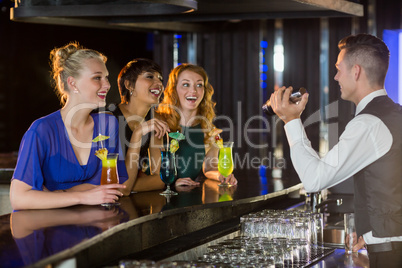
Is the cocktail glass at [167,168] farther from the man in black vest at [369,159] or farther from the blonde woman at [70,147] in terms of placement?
the man in black vest at [369,159]

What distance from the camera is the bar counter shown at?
1745 mm

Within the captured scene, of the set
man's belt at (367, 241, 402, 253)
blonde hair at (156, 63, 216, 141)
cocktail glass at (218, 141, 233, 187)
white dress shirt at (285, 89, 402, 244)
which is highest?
blonde hair at (156, 63, 216, 141)

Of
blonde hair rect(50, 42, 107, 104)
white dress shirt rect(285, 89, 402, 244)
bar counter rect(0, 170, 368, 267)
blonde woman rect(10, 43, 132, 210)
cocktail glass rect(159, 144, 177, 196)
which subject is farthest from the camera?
cocktail glass rect(159, 144, 177, 196)

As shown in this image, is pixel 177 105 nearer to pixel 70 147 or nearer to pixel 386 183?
pixel 70 147

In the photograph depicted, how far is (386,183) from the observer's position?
213 cm

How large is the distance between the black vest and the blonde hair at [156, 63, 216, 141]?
174cm

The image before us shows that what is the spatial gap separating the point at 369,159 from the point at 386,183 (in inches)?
4.7

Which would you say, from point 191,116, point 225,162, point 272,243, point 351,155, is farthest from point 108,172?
point 191,116

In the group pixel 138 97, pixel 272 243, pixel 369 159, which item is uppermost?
pixel 138 97

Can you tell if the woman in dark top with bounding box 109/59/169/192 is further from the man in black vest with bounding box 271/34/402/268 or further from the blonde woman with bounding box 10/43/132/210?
the man in black vest with bounding box 271/34/402/268

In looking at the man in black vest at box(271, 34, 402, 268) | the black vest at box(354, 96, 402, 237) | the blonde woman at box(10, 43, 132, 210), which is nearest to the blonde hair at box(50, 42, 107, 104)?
the blonde woman at box(10, 43, 132, 210)

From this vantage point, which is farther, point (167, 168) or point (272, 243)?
point (167, 168)

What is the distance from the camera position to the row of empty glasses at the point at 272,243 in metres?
2.14

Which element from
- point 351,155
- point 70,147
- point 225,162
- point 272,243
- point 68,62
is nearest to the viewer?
point 351,155
